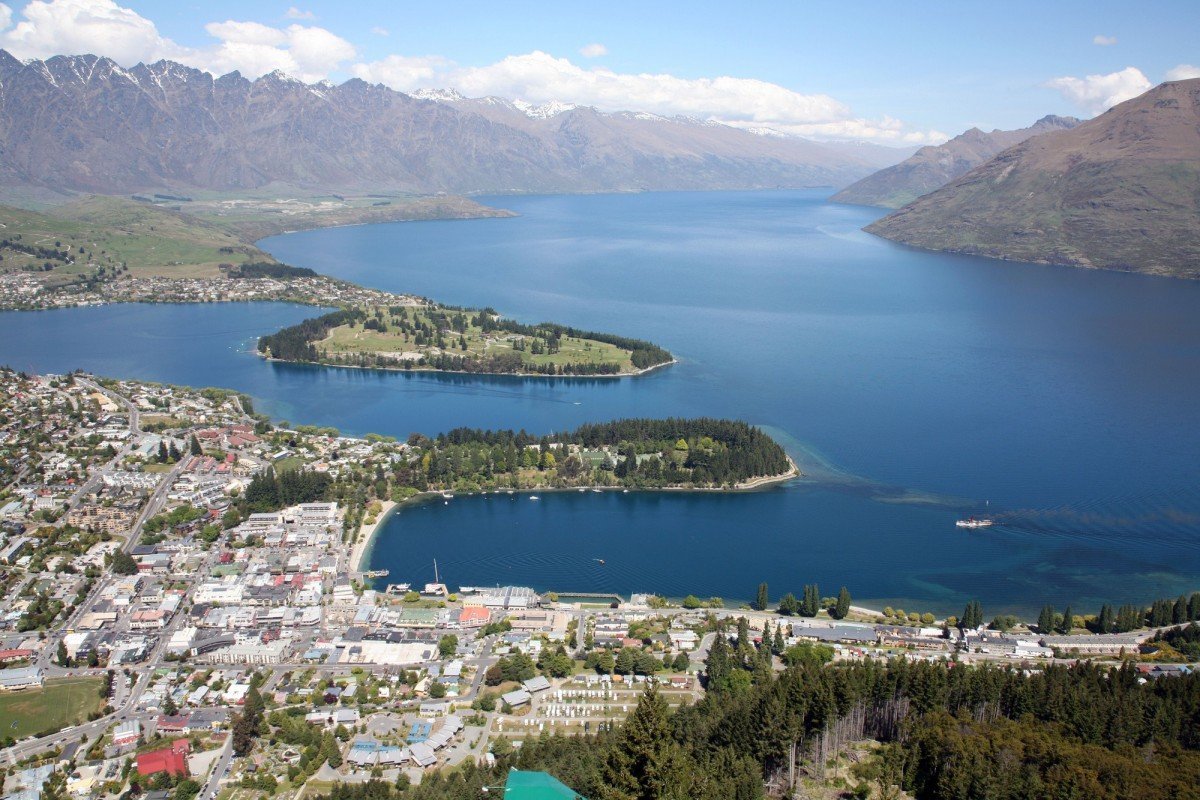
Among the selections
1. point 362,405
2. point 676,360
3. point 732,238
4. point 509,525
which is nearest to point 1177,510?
point 509,525

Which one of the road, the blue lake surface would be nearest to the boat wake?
the blue lake surface

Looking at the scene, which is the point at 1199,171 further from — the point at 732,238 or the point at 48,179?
the point at 48,179

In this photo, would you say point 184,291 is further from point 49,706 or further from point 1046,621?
point 1046,621

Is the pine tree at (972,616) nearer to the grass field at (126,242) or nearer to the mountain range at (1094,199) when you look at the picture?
the mountain range at (1094,199)

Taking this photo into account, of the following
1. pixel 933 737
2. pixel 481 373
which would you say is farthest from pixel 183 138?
pixel 933 737

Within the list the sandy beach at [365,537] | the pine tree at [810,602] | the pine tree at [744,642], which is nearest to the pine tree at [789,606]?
the pine tree at [810,602]
